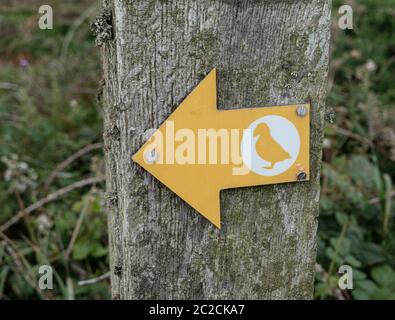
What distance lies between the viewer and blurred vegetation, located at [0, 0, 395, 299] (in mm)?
2514

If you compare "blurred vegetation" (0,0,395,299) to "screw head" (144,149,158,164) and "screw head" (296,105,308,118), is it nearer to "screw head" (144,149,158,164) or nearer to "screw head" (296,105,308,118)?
"screw head" (296,105,308,118)

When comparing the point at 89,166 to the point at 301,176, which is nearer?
the point at 301,176

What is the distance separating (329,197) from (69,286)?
53.2 inches

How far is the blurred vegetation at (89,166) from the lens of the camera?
2514mm

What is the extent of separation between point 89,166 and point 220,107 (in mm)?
2016

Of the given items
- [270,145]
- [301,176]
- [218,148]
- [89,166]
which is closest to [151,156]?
[218,148]

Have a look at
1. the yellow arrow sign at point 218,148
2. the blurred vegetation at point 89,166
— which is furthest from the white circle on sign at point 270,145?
the blurred vegetation at point 89,166

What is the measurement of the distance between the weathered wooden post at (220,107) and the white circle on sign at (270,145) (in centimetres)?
6

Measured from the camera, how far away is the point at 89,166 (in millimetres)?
3285

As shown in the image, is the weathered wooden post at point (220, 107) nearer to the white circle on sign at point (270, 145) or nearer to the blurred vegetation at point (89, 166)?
the white circle on sign at point (270, 145)

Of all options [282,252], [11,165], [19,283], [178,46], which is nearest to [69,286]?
[19,283]

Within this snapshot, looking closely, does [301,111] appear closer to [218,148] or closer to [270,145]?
[270,145]

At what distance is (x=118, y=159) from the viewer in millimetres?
1462
